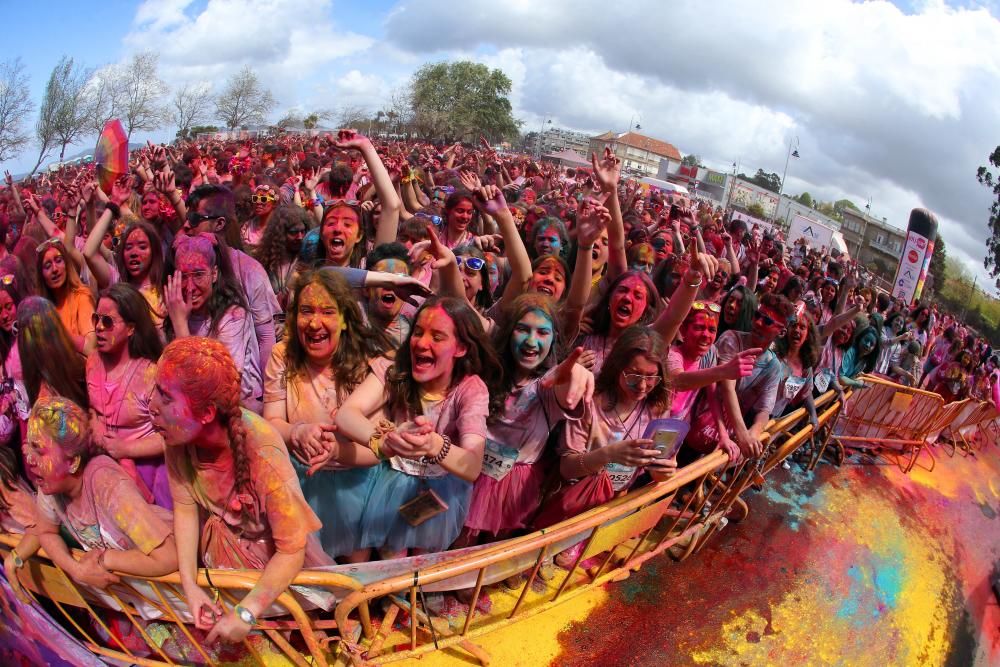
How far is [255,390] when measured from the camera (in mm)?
3322

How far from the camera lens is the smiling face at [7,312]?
3.15m

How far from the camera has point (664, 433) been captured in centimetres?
262

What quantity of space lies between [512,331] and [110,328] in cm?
187

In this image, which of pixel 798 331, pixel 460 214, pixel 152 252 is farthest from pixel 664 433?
pixel 460 214

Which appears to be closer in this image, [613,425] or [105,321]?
[105,321]

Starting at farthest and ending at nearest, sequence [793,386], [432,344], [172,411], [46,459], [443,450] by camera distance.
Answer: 1. [793,386]
2. [432,344]
3. [443,450]
4. [46,459]
5. [172,411]

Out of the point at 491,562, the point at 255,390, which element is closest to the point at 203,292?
the point at 255,390

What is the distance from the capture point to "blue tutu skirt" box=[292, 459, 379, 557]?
2.62 meters

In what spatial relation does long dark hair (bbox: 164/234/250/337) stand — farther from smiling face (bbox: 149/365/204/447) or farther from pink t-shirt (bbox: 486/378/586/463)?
pink t-shirt (bbox: 486/378/586/463)

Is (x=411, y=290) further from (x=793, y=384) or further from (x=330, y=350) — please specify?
(x=793, y=384)

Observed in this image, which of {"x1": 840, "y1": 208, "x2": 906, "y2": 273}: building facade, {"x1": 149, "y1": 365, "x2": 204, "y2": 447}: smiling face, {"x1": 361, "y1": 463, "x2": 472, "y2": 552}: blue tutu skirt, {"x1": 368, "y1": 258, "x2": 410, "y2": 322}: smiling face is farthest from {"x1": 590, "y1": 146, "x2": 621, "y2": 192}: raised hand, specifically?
{"x1": 840, "y1": 208, "x2": 906, "y2": 273}: building facade

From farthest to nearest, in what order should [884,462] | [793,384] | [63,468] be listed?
[884,462]
[793,384]
[63,468]

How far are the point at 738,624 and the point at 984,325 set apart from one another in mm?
48932

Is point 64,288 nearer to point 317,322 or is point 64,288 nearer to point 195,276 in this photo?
point 195,276
